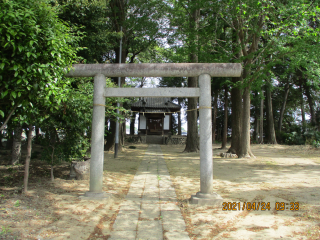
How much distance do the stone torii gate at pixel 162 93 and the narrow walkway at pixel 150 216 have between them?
66cm

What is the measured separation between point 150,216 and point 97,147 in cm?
189

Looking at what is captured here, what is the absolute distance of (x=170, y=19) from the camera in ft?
47.4

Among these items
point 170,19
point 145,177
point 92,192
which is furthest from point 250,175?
point 170,19

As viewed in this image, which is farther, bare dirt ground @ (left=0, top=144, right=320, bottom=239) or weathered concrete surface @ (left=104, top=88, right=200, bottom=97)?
weathered concrete surface @ (left=104, top=88, right=200, bottom=97)

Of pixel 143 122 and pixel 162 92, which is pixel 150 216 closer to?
pixel 162 92

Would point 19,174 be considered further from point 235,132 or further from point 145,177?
point 235,132

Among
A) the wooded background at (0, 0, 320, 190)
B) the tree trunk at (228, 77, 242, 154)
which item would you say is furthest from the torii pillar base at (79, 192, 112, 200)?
the tree trunk at (228, 77, 242, 154)

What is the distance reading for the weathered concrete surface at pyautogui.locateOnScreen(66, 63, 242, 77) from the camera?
4887 millimetres

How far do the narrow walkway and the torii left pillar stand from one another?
701 millimetres

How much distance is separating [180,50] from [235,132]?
5.59 meters

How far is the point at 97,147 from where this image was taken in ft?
16.1

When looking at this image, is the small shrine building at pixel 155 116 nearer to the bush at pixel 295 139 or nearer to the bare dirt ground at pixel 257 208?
the bush at pixel 295 139

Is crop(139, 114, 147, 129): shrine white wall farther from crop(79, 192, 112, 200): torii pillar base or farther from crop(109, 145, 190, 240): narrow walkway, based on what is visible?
crop(79, 192, 112, 200): torii pillar base

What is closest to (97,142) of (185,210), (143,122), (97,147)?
(97,147)
